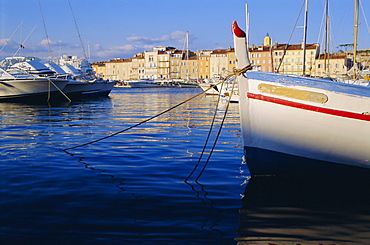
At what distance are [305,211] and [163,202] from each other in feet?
6.01

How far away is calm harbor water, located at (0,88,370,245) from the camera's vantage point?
4234mm

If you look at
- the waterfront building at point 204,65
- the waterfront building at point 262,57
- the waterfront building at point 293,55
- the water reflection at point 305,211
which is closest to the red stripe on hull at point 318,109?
the water reflection at point 305,211

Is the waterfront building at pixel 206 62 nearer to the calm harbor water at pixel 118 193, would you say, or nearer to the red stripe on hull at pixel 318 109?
the calm harbor water at pixel 118 193

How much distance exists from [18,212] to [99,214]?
1.00 m

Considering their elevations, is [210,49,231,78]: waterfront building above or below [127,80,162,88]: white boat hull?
above

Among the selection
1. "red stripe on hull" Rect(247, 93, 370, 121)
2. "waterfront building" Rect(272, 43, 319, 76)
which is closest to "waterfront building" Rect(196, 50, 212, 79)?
"waterfront building" Rect(272, 43, 319, 76)

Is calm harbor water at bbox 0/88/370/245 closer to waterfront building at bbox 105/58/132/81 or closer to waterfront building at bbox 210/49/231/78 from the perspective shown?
waterfront building at bbox 210/49/231/78

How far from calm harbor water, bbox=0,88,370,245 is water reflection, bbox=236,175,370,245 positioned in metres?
0.01

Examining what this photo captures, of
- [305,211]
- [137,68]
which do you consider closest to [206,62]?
[137,68]

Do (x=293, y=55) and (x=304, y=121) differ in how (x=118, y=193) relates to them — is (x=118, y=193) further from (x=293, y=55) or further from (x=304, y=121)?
(x=293, y=55)

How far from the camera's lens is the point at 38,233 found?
4.20m

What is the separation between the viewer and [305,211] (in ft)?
16.6

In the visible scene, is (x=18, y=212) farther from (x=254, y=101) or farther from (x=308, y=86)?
(x=308, y=86)

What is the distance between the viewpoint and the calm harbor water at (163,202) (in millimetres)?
4234
